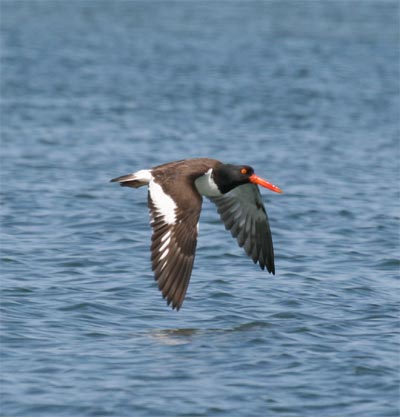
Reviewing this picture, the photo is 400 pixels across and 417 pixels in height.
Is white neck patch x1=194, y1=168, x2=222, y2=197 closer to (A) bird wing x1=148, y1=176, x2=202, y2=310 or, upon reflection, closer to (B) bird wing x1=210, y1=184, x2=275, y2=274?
(A) bird wing x1=148, y1=176, x2=202, y2=310

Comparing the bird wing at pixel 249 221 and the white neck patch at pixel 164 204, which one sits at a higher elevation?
the white neck patch at pixel 164 204

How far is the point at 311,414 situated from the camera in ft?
27.8

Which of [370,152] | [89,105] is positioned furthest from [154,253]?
[89,105]

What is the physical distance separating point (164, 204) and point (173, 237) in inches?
14.9

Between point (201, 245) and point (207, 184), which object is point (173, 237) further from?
point (201, 245)

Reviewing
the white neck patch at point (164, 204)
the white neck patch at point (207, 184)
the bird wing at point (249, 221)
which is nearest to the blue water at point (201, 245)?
the bird wing at point (249, 221)

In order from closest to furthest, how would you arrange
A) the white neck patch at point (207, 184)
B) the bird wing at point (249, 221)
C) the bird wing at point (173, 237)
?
1. the bird wing at point (173, 237)
2. the white neck patch at point (207, 184)
3. the bird wing at point (249, 221)

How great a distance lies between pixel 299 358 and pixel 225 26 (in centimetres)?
4071

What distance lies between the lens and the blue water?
354 inches

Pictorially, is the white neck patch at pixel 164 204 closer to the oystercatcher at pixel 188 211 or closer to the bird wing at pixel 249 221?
the oystercatcher at pixel 188 211

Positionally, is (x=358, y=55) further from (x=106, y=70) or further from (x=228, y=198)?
(x=228, y=198)

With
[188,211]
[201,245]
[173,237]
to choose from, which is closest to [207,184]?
[188,211]

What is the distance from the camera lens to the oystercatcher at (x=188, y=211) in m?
10.5

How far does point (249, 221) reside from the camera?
42.0 ft
